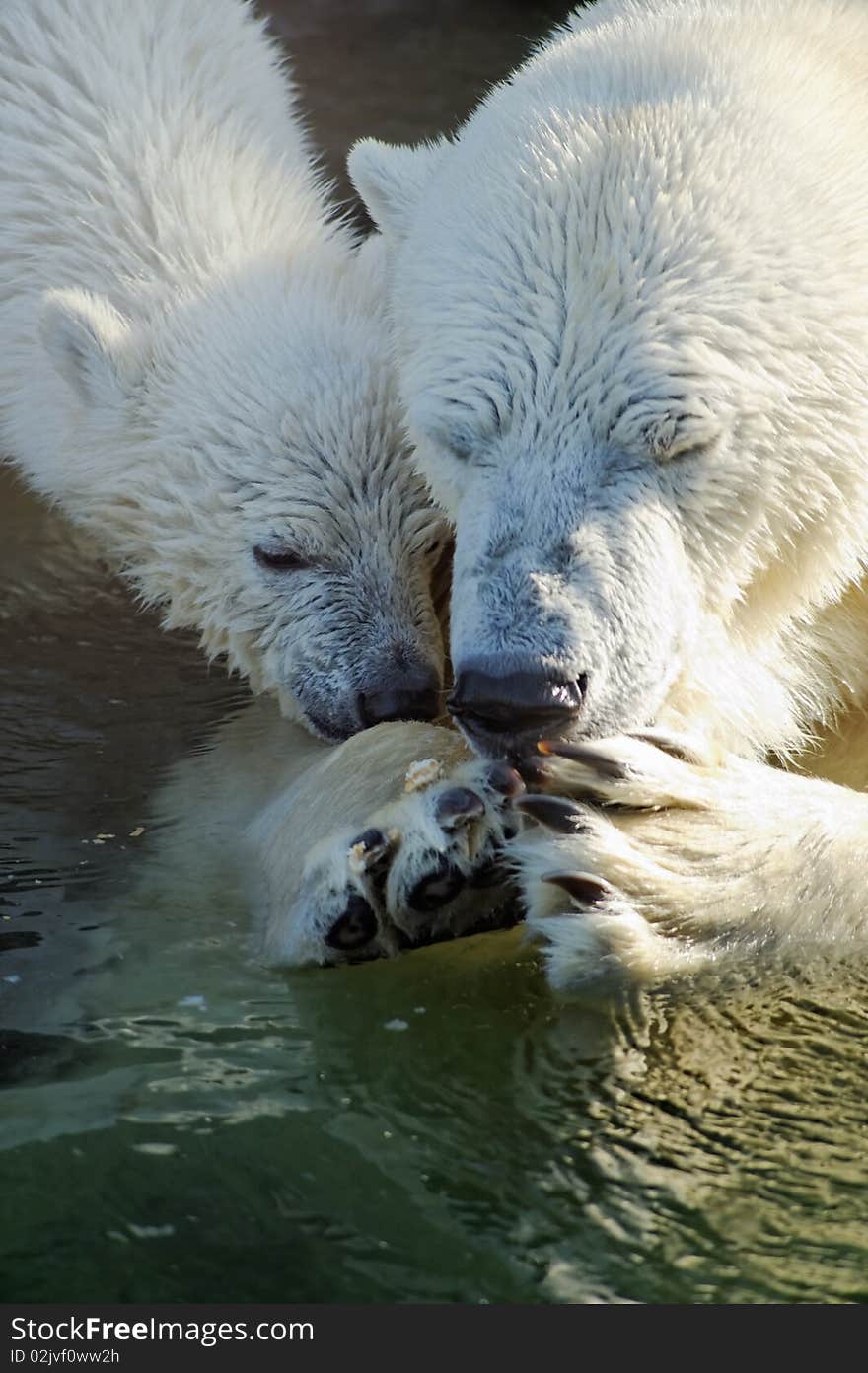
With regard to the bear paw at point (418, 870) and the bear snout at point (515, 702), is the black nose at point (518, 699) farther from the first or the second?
the bear paw at point (418, 870)

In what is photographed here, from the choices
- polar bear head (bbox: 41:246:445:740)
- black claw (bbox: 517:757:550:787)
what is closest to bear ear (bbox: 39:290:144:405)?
polar bear head (bbox: 41:246:445:740)

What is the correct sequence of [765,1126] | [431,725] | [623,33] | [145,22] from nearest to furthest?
[765,1126]
[431,725]
[623,33]
[145,22]

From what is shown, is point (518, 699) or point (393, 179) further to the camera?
point (393, 179)

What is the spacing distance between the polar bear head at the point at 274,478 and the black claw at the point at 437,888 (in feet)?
2.53

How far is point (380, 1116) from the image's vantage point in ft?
6.48

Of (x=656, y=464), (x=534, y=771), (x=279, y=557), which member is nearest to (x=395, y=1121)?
(x=534, y=771)

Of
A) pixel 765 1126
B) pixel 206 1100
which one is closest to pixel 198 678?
pixel 206 1100

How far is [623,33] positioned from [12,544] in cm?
213

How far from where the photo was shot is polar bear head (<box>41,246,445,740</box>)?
312 cm

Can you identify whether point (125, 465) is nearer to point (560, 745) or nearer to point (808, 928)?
point (560, 745)

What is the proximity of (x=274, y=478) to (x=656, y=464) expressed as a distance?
107 centimetres

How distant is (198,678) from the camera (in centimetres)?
372

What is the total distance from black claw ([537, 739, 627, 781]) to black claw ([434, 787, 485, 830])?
13 centimetres

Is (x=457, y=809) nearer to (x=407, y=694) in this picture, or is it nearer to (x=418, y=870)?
(x=418, y=870)
